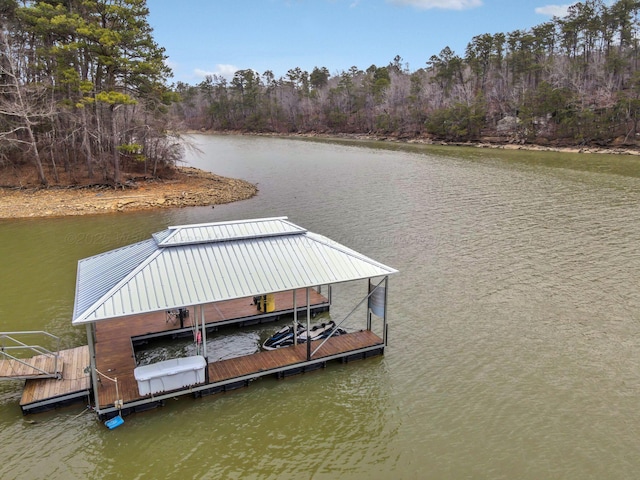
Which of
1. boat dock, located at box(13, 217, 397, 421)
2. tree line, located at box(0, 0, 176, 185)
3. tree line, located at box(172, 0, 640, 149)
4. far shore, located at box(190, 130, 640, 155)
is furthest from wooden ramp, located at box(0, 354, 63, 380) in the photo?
far shore, located at box(190, 130, 640, 155)

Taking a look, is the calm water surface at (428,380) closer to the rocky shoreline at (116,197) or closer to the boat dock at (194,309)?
the boat dock at (194,309)

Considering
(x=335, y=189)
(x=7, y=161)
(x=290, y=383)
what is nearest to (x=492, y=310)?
(x=290, y=383)

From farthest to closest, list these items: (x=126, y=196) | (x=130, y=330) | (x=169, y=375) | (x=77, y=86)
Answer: (x=126, y=196)
(x=77, y=86)
(x=130, y=330)
(x=169, y=375)

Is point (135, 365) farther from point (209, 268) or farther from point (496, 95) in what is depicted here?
point (496, 95)

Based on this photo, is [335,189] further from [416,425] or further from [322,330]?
[416,425]

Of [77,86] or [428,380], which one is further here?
[77,86]

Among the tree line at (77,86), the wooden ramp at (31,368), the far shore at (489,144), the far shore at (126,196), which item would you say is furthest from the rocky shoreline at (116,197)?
the far shore at (489,144)

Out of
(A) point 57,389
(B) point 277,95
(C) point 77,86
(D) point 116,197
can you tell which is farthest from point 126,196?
(B) point 277,95
